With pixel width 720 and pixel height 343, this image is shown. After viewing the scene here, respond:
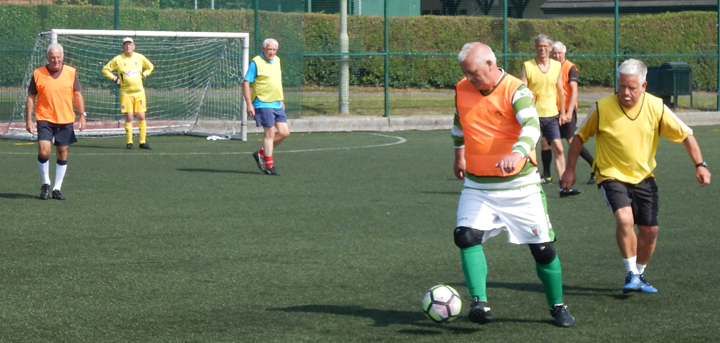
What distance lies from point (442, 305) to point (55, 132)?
24.6 ft

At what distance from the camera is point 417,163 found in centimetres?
1559

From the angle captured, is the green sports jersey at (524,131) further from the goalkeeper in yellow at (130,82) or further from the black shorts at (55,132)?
the goalkeeper in yellow at (130,82)

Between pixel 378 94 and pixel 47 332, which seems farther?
pixel 378 94

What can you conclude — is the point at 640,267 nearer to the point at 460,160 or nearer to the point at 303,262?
the point at 460,160

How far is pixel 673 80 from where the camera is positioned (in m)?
26.3

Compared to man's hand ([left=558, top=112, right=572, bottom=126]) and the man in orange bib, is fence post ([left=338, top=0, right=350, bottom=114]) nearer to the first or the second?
man's hand ([left=558, top=112, right=572, bottom=126])

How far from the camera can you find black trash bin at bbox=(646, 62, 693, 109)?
26297mm

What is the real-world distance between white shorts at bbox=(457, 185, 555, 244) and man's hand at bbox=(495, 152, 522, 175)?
0.39 metres

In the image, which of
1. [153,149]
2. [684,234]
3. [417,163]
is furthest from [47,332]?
[153,149]

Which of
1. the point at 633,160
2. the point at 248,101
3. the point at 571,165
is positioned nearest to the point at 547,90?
the point at 248,101

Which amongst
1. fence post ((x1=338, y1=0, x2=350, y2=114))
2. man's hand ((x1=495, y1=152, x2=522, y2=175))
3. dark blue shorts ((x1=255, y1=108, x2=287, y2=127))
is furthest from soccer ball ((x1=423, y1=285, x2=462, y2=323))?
fence post ((x1=338, y1=0, x2=350, y2=114))

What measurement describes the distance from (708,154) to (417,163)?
5.22 metres

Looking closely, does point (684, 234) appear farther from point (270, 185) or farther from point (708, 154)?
point (708, 154)

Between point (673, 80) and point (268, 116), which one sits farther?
point (673, 80)
